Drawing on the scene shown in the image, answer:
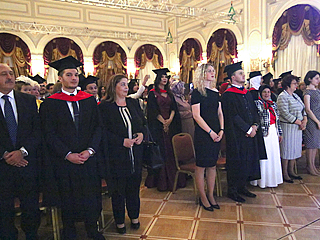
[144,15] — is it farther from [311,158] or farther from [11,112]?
[11,112]

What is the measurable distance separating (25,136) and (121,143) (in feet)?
2.83

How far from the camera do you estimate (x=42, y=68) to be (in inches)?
446

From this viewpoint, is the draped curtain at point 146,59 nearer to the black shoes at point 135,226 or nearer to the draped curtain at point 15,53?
the draped curtain at point 15,53

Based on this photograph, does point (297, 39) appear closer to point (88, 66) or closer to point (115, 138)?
point (115, 138)

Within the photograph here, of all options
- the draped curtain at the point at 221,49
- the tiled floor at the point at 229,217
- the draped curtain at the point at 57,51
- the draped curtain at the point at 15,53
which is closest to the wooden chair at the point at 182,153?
the tiled floor at the point at 229,217

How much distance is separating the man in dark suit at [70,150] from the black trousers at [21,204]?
134mm

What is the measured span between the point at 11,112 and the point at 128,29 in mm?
11688

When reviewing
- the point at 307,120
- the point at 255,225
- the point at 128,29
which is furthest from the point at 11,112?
the point at 128,29

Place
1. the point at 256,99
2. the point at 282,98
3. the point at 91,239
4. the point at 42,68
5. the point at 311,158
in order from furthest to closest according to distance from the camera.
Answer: the point at 42,68 → the point at 311,158 → the point at 282,98 → the point at 256,99 → the point at 91,239

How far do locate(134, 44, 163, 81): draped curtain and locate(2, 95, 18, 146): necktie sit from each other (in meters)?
11.5

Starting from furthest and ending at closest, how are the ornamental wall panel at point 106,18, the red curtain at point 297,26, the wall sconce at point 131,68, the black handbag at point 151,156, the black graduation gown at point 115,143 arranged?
the wall sconce at point 131,68
the ornamental wall panel at point 106,18
the red curtain at point 297,26
the black handbag at point 151,156
the black graduation gown at point 115,143

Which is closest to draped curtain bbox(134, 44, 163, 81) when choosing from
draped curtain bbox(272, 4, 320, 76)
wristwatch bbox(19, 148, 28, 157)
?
draped curtain bbox(272, 4, 320, 76)

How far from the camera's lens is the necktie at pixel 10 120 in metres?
2.20

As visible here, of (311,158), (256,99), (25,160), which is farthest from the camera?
(311,158)
